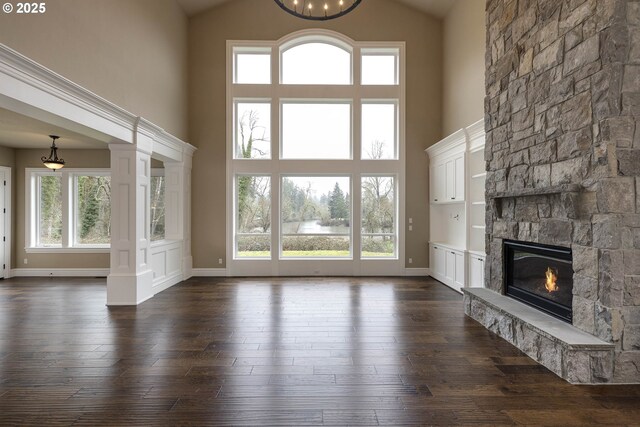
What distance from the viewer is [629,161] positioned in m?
2.96

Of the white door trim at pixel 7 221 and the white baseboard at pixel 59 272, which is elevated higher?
the white door trim at pixel 7 221

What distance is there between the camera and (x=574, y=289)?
3324 millimetres

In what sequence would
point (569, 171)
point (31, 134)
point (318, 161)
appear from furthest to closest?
1. point (318, 161)
2. point (31, 134)
3. point (569, 171)

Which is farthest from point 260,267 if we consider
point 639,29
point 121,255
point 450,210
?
point 639,29

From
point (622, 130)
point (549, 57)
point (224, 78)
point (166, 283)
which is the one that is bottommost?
point (166, 283)

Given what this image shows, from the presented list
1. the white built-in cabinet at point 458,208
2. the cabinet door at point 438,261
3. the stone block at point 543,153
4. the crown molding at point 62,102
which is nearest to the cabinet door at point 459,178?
the white built-in cabinet at point 458,208

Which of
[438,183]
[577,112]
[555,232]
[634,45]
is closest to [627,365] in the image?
[555,232]

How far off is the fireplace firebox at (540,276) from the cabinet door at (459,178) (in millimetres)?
2028

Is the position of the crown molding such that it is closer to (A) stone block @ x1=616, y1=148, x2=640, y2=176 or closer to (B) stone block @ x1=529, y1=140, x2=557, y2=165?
(B) stone block @ x1=529, y1=140, x2=557, y2=165

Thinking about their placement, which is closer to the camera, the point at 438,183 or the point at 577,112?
the point at 577,112

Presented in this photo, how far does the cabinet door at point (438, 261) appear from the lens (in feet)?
23.9

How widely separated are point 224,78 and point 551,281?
7130 millimetres

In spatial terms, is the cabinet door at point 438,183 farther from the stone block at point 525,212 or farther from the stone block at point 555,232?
the stone block at point 555,232

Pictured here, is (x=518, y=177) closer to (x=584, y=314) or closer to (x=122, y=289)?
(x=584, y=314)
